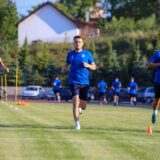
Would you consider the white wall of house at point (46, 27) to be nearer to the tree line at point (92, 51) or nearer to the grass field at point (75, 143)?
the tree line at point (92, 51)

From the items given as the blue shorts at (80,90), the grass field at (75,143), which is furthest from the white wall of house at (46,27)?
the grass field at (75,143)

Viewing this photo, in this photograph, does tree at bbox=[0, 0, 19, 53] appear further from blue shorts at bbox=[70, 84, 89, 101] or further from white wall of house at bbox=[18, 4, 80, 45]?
blue shorts at bbox=[70, 84, 89, 101]

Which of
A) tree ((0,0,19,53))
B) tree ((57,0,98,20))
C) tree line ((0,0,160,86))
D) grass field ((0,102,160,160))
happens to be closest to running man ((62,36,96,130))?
grass field ((0,102,160,160))

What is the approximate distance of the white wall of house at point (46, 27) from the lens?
89250 millimetres

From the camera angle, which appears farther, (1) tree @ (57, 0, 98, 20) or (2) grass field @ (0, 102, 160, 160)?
(1) tree @ (57, 0, 98, 20)

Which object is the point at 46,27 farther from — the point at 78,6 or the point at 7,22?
the point at 78,6

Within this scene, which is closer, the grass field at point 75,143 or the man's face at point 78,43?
the grass field at point 75,143

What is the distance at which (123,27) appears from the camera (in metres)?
91.5

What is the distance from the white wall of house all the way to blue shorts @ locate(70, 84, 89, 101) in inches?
2906

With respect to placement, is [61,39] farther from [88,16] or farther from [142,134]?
[142,134]

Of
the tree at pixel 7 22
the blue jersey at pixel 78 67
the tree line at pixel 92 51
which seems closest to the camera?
the blue jersey at pixel 78 67

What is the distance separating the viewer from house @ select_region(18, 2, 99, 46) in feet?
293

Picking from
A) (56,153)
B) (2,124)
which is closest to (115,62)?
(2,124)

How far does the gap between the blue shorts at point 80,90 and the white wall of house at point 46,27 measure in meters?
73.8
